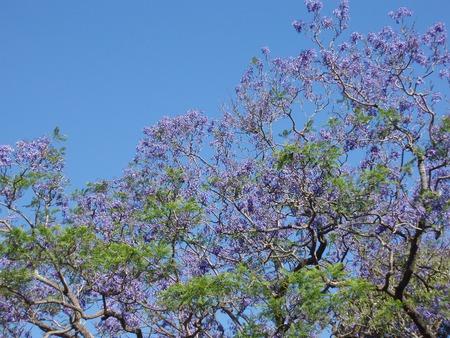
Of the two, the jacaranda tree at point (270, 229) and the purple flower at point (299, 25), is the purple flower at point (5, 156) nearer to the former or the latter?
the jacaranda tree at point (270, 229)

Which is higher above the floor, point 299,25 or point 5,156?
point 299,25

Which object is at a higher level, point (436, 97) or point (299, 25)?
point (299, 25)

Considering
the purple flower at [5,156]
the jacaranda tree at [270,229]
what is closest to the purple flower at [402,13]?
the jacaranda tree at [270,229]

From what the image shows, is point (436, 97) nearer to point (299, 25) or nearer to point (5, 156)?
point (299, 25)

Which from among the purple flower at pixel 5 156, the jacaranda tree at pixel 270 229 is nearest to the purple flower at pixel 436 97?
the jacaranda tree at pixel 270 229

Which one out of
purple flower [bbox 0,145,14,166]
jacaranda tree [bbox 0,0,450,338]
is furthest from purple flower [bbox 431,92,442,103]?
purple flower [bbox 0,145,14,166]

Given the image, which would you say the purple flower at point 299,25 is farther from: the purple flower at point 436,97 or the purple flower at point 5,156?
the purple flower at point 5,156

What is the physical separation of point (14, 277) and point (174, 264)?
2.74 m

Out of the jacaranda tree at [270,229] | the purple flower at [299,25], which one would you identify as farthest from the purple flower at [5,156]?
the purple flower at [299,25]

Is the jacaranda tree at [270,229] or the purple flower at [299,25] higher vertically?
the purple flower at [299,25]

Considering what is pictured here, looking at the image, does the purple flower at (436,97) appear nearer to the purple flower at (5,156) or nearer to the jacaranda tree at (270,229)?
the jacaranda tree at (270,229)

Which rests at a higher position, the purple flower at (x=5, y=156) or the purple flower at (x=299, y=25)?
the purple flower at (x=299, y=25)

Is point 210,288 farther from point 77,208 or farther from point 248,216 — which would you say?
point 77,208

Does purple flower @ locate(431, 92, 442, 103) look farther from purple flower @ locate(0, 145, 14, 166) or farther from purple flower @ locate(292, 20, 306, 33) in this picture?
purple flower @ locate(0, 145, 14, 166)
